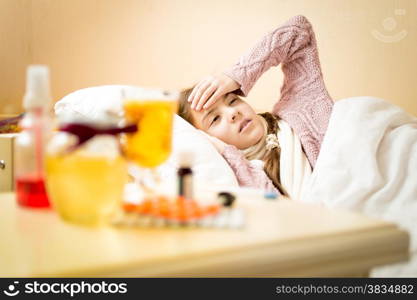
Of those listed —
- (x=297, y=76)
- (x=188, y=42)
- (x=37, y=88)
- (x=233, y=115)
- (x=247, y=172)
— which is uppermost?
(x=188, y=42)

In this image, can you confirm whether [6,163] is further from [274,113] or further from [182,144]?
[274,113]

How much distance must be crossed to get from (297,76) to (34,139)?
137cm

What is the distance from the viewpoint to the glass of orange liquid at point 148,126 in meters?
0.71

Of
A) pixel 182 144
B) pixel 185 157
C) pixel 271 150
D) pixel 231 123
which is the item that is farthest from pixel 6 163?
pixel 185 157

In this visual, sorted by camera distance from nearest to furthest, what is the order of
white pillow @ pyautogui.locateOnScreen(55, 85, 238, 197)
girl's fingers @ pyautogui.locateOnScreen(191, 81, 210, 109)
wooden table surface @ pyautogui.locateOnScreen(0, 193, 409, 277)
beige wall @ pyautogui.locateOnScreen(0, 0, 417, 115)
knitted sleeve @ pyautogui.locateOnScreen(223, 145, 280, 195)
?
wooden table surface @ pyautogui.locateOnScreen(0, 193, 409, 277) → white pillow @ pyautogui.locateOnScreen(55, 85, 238, 197) → knitted sleeve @ pyautogui.locateOnScreen(223, 145, 280, 195) → girl's fingers @ pyautogui.locateOnScreen(191, 81, 210, 109) → beige wall @ pyautogui.locateOnScreen(0, 0, 417, 115)

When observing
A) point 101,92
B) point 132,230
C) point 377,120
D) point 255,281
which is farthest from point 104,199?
point 101,92

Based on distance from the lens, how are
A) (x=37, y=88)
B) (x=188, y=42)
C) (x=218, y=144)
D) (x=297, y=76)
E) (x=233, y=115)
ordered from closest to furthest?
1. (x=37, y=88)
2. (x=218, y=144)
3. (x=233, y=115)
4. (x=297, y=76)
5. (x=188, y=42)

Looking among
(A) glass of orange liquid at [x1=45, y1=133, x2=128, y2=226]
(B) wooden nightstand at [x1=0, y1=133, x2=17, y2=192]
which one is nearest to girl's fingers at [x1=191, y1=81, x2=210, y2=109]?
(B) wooden nightstand at [x1=0, y1=133, x2=17, y2=192]

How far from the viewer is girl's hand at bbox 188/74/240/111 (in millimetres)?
1720

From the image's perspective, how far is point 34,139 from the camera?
2.29 ft

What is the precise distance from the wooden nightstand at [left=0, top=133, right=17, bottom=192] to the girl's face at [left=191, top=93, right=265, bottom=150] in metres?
0.60

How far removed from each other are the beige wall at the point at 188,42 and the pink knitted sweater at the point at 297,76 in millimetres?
553

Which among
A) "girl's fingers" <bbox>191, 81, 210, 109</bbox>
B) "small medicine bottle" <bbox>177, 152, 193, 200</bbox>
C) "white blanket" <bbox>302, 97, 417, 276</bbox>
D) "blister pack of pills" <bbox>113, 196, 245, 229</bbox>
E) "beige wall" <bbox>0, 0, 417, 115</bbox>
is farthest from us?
"beige wall" <bbox>0, 0, 417, 115</bbox>

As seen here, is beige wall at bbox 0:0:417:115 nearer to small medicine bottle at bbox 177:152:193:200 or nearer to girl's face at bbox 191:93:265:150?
girl's face at bbox 191:93:265:150
